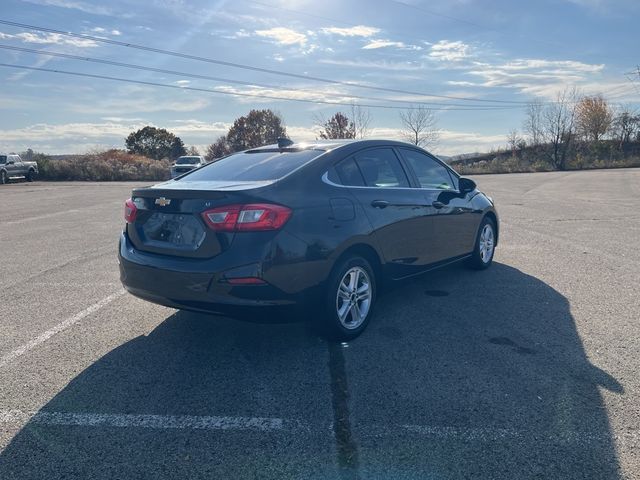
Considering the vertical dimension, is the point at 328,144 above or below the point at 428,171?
above

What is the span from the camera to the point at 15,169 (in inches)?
1273

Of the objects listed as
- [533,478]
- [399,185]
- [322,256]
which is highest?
[399,185]

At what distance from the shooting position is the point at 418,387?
3355mm

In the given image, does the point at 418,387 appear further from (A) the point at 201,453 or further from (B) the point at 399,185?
(B) the point at 399,185

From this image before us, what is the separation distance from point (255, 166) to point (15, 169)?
33897 millimetres

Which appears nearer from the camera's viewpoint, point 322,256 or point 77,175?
point 322,256

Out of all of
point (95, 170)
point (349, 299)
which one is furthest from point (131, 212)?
point (95, 170)

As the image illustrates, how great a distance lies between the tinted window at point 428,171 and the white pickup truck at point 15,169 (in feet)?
106

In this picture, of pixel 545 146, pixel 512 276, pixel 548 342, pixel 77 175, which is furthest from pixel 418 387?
pixel 545 146

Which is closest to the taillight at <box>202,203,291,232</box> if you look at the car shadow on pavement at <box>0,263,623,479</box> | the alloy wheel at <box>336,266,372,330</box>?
the alloy wheel at <box>336,266,372,330</box>

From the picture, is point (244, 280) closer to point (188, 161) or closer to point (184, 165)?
point (184, 165)

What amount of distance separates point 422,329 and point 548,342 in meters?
0.99

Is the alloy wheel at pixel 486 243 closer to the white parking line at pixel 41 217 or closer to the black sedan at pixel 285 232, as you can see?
the black sedan at pixel 285 232

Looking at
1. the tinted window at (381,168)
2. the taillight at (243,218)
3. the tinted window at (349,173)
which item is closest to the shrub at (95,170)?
the tinted window at (381,168)
